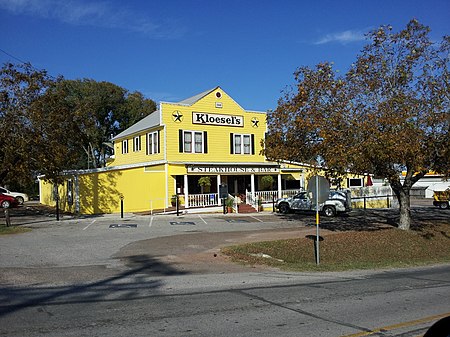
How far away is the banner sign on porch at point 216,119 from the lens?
3409 centimetres

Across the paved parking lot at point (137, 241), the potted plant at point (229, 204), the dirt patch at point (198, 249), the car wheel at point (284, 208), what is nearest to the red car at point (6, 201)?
the paved parking lot at point (137, 241)

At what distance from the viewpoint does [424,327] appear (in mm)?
6734

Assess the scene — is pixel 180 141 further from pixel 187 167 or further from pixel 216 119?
pixel 216 119

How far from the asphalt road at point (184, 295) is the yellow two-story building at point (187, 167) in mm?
14077

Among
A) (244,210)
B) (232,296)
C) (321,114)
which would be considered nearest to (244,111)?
(244,210)

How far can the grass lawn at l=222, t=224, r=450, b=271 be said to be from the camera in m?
14.7

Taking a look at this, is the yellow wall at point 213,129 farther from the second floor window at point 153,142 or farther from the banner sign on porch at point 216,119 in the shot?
the second floor window at point 153,142

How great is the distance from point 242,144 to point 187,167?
5.74m

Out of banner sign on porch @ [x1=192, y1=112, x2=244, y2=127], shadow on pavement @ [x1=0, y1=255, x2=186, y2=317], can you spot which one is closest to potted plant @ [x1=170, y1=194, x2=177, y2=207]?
banner sign on porch @ [x1=192, y1=112, x2=244, y2=127]

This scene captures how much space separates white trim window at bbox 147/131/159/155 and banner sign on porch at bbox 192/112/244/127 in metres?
2.93

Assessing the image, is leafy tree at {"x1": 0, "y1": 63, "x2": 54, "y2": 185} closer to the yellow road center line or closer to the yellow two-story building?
the yellow two-story building

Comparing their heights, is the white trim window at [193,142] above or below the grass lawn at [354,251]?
above

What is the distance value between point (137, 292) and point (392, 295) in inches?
201

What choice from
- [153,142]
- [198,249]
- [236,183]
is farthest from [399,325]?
[236,183]
